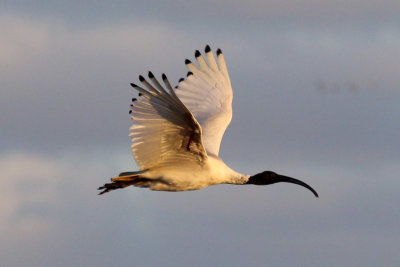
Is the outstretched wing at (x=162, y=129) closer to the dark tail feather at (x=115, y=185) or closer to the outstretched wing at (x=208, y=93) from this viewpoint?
the dark tail feather at (x=115, y=185)

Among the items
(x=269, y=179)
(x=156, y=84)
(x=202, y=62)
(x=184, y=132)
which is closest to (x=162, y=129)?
(x=184, y=132)

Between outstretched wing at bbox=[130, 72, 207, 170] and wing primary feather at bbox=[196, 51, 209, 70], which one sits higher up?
wing primary feather at bbox=[196, 51, 209, 70]

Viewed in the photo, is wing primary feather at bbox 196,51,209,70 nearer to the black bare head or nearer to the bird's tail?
the black bare head

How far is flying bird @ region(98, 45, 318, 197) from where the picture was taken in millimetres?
15227

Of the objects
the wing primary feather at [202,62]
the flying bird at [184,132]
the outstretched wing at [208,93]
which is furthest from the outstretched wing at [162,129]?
the wing primary feather at [202,62]

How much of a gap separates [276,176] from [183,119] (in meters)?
4.65

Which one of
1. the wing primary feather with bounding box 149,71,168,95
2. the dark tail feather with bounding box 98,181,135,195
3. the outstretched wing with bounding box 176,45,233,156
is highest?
the outstretched wing with bounding box 176,45,233,156

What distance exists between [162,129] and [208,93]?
393cm

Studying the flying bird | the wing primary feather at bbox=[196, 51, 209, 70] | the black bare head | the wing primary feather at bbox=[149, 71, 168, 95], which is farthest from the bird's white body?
the wing primary feather at bbox=[196, 51, 209, 70]

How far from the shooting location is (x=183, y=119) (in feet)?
50.1

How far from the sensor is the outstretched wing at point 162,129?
1488 centimetres

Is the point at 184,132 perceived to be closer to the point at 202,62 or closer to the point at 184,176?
the point at 184,176

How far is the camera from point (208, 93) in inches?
768

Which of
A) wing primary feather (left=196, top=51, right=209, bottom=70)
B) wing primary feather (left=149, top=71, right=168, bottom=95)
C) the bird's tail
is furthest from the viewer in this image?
wing primary feather (left=196, top=51, right=209, bottom=70)
